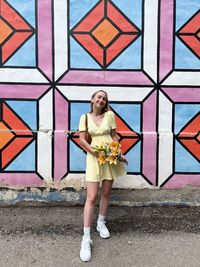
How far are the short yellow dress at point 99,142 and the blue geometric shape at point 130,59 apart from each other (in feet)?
2.99

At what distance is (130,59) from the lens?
5.35 metres

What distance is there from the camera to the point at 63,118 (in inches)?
213

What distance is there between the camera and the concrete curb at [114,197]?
5.47 metres

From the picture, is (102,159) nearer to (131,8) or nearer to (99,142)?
(99,142)

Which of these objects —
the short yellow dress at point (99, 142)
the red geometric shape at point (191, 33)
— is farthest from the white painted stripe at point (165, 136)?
the short yellow dress at point (99, 142)

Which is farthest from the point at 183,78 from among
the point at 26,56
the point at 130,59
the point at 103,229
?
the point at 103,229

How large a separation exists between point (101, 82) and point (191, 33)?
3.93 ft

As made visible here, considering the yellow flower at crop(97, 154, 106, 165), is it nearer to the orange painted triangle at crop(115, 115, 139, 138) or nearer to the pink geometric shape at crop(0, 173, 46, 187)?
the orange painted triangle at crop(115, 115, 139, 138)

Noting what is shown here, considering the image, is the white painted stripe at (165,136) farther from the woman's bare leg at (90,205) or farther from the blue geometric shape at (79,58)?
the woman's bare leg at (90,205)

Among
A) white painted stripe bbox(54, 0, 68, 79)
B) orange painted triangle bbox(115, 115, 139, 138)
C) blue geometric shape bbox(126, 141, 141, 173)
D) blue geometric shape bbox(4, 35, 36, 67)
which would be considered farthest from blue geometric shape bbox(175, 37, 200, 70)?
blue geometric shape bbox(4, 35, 36, 67)

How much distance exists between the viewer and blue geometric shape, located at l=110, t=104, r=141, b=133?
17.7 ft

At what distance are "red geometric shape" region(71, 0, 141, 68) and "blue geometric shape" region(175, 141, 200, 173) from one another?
1.35m

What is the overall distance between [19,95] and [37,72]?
0.35 meters

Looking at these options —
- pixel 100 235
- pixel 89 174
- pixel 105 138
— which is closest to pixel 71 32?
pixel 105 138
